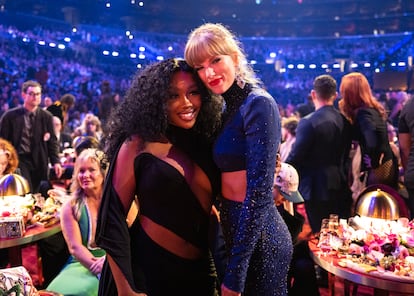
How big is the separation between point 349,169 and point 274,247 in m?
3.21

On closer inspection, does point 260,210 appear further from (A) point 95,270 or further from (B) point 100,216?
(A) point 95,270

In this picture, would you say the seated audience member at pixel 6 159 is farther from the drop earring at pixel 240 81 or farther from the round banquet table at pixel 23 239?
the drop earring at pixel 240 81

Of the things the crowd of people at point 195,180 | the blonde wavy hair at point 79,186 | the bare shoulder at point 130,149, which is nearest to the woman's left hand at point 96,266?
the blonde wavy hair at point 79,186

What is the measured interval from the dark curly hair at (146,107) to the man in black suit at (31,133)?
3.20 meters

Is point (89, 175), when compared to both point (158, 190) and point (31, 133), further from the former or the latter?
point (31, 133)

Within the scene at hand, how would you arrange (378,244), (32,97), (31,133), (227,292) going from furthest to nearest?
(31,133)
(32,97)
(378,244)
(227,292)

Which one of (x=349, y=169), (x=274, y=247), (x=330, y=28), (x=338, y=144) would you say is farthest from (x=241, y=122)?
(x=330, y=28)

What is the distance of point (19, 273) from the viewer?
1.64 m

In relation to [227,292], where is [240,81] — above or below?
above

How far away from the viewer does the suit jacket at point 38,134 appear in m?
4.53

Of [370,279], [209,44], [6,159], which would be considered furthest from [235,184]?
[6,159]

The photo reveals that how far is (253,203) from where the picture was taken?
1.45 meters

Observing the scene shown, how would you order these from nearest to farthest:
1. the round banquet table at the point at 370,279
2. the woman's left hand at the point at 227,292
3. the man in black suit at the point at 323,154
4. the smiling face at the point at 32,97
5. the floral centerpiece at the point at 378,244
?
the woman's left hand at the point at 227,292
the round banquet table at the point at 370,279
the floral centerpiece at the point at 378,244
the man in black suit at the point at 323,154
the smiling face at the point at 32,97

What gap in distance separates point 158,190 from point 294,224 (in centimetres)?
134
